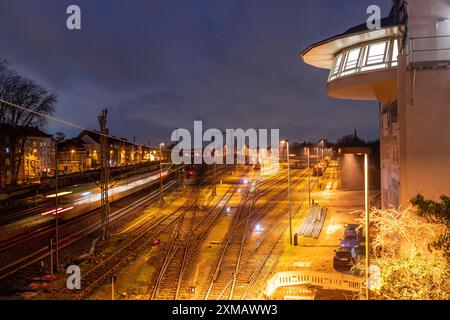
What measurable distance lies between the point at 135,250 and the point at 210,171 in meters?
48.0

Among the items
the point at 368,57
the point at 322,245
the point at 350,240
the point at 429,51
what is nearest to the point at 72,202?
the point at 322,245

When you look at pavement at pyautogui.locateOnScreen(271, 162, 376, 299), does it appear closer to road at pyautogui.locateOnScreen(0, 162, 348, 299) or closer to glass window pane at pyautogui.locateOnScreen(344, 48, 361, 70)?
road at pyautogui.locateOnScreen(0, 162, 348, 299)

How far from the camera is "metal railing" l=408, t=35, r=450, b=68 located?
1628 centimetres

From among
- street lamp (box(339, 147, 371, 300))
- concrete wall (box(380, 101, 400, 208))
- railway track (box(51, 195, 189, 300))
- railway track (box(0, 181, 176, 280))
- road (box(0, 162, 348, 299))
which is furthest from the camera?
concrete wall (box(380, 101, 400, 208))

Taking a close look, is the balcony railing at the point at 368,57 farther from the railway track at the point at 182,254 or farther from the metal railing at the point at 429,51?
the railway track at the point at 182,254

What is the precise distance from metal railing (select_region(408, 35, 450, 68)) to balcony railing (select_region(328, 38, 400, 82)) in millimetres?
2737

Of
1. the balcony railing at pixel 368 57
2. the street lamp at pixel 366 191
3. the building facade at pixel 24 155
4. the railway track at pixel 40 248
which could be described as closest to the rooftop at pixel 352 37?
the balcony railing at pixel 368 57

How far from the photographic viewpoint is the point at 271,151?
357ft

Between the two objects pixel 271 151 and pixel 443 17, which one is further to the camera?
pixel 271 151

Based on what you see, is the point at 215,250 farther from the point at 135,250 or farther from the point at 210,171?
the point at 210,171

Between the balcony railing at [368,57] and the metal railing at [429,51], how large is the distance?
2737 millimetres

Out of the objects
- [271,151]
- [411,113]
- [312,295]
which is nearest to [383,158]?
[411,113]

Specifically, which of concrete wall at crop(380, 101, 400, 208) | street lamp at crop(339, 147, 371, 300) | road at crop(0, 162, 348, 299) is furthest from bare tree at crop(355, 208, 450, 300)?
concrete wall at crop(380, 101, 400, 208)

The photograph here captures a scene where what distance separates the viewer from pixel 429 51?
16469 mm
